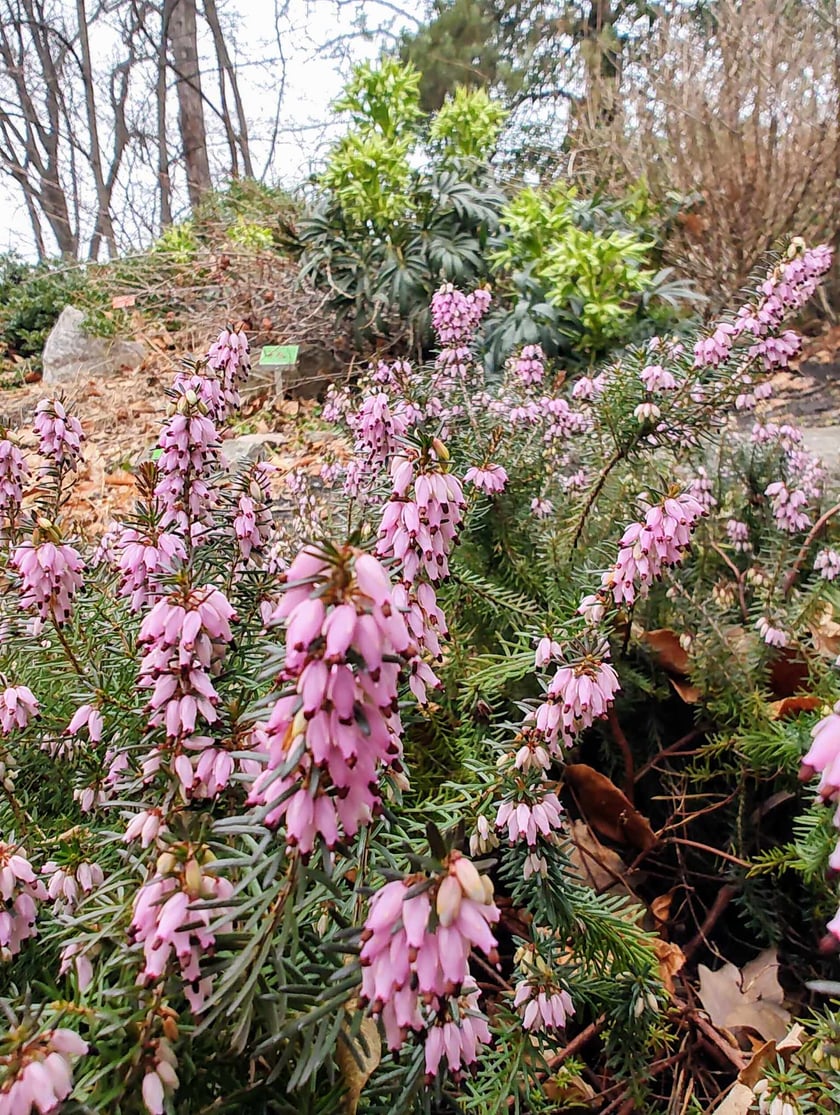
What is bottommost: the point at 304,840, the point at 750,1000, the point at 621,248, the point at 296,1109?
the point at 750,1000

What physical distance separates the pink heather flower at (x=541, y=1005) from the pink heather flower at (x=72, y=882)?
543 millimetres

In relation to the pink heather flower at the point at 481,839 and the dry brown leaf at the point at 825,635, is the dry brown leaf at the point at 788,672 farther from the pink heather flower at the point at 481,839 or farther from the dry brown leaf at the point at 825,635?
the pink heather flower at the point at 481,839

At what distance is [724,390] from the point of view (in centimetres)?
199

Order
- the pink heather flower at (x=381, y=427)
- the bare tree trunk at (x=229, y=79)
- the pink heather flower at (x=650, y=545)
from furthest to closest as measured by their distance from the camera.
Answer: the bare tree trunk at (x=229, y=79) → the pink heather flower at (x=381, y=427) → the pink heather flower at (x=650, y=545)

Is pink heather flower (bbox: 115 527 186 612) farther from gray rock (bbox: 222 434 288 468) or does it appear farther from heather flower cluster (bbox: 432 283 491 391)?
gray rock (bbox: 222 434 288 468)

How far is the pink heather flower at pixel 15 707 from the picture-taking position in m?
1.08

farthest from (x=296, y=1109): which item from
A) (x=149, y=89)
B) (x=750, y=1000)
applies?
(x=149, y=89)

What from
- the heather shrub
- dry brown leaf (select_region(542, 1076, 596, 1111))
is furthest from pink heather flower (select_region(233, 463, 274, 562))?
dry brown leaf (select_region(542, 1076, 596, 1111))

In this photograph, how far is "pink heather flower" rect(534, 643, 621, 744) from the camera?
0.97 metres

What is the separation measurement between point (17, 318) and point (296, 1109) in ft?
27.8

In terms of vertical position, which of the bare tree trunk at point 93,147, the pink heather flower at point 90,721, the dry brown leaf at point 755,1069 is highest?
the bare tree trunk at point 93,147

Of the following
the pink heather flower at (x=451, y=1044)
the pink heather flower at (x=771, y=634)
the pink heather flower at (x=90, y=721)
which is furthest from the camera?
the pink heather flower at (x=771, y=634)

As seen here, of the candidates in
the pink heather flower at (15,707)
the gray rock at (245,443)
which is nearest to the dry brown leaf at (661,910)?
the pink heather flower at (15,707)

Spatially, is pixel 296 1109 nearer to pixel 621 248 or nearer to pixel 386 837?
pixel 386 837
